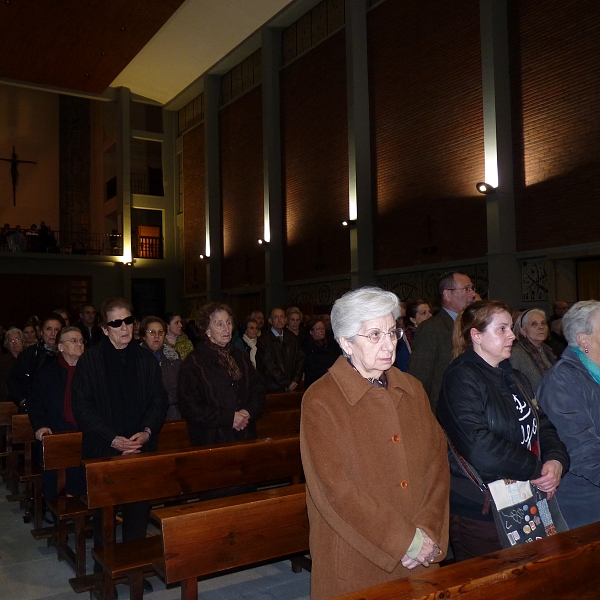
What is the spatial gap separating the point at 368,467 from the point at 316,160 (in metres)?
12.3

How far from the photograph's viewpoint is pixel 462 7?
1032 centimetres

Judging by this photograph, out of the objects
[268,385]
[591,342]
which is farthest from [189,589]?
[268,385]

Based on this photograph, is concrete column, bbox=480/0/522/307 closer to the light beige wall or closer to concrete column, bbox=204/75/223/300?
concrete column, bbox=204/75/223/300

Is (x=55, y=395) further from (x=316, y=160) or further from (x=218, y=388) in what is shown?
(x=316, y=160)

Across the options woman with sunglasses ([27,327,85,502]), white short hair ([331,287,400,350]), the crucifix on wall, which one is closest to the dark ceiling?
the crucifix on wall

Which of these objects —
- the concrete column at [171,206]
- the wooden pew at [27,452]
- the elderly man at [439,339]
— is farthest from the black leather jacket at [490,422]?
the concrete column at [171,206]

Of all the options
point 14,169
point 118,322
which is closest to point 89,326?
point 118,322

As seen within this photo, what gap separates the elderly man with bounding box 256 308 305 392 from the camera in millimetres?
6574

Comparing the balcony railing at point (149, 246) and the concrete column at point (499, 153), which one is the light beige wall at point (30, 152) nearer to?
the balcony railing at point (149, 246)

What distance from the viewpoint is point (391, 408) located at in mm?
2121

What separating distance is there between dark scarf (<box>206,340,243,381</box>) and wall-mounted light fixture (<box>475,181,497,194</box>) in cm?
667

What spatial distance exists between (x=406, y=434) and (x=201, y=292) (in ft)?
55.6

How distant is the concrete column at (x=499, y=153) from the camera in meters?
9.56

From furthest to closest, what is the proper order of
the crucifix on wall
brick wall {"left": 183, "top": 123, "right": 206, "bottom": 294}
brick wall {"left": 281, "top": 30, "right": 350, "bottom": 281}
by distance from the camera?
the crucifix on wall, brick wall {"left": 183, "top": 123, "right": 206, "bottom": 294}, brick wall {"left": 281, "top": 30, "right": 350, "bottom": 281}
